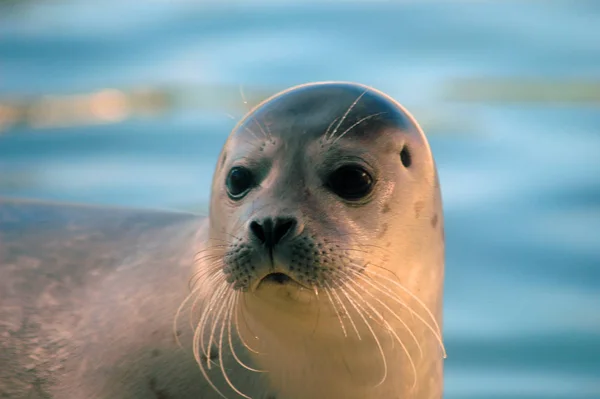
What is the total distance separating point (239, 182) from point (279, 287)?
36 cm

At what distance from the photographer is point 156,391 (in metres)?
3.85

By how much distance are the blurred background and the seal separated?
136 centimetres

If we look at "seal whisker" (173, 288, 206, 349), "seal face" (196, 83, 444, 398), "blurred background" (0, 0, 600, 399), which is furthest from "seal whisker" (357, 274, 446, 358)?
"blurred background" (0, 0, 600, 399)

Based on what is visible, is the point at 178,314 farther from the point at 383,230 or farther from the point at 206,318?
the point at 383,230

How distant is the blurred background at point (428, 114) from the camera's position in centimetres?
553

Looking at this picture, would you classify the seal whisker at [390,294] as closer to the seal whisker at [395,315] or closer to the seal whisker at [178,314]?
the seal whisker at [395,315]

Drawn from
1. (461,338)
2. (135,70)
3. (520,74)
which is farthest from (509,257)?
(135,70)

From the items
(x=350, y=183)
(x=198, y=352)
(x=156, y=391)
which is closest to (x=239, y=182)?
(x=350, y=183)

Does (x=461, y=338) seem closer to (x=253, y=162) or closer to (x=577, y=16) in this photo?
(x=253, y=162)

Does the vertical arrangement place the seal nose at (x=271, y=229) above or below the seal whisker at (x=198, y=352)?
above

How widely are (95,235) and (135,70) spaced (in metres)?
3.89

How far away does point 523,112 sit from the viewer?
25.0 feet

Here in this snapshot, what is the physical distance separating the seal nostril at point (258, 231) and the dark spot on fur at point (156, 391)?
702mm

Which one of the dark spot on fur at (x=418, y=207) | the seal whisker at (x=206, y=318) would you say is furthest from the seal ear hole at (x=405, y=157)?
the seal whisker at (x=206, y=318)
